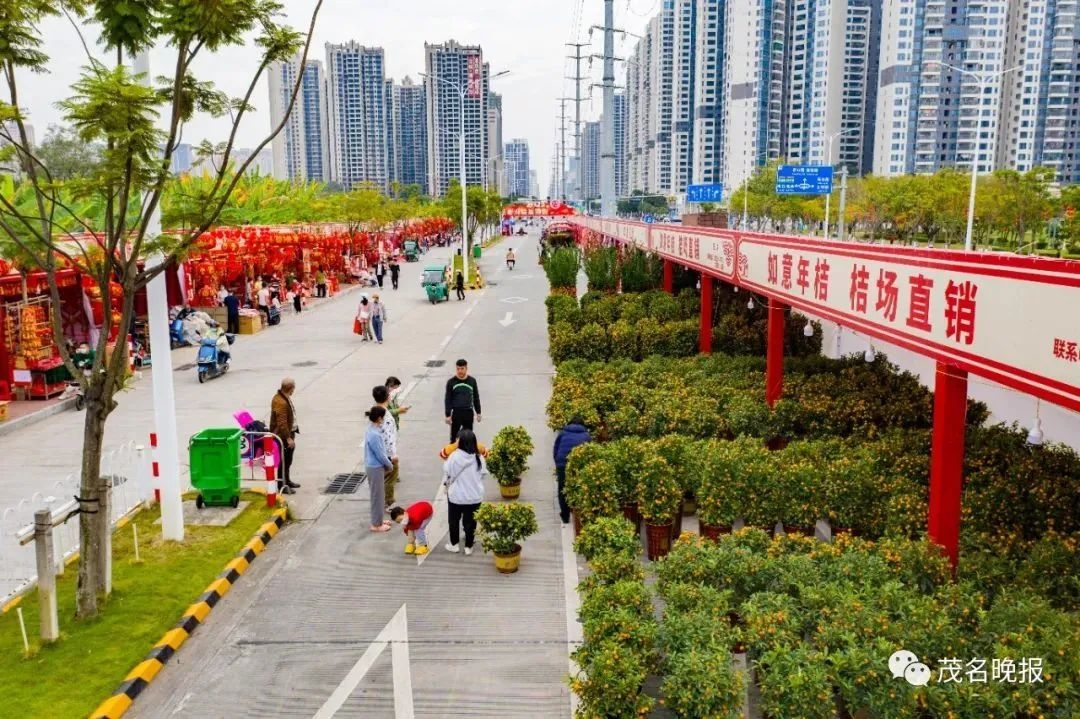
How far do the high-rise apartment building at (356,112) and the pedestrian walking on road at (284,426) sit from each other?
120m

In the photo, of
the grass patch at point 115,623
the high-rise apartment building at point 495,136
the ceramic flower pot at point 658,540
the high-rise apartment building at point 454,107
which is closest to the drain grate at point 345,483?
the grass patch at point 115,623

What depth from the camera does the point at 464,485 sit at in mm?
9094

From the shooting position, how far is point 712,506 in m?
8.65

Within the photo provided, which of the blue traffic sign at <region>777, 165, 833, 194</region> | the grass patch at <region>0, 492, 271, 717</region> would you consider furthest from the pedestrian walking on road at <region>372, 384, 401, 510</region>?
the blue traffic sign at <region>777, 165, 833, 194</region>

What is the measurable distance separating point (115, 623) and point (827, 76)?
103 metres

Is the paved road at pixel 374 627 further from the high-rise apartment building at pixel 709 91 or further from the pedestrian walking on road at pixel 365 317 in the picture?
the high-rise apartment building at pixel 709 91

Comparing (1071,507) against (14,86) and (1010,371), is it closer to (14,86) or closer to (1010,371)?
(1010,371)

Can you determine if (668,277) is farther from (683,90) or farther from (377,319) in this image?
(683,90)

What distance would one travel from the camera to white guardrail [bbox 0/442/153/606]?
8461 mm

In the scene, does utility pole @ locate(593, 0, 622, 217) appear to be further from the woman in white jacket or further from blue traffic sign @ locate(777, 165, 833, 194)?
the woman in white jacket

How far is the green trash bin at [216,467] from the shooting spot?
1036cm

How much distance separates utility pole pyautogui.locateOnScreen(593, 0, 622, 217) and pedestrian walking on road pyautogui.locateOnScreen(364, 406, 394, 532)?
108 feet

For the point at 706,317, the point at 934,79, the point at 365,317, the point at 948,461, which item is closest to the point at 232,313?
the point at 365,317

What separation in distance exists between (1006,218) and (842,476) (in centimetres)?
5048
